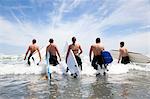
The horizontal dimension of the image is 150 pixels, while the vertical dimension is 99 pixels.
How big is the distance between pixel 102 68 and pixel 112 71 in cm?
122

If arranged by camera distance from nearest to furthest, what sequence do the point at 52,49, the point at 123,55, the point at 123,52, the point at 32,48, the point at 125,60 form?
the point at 52,49 → the point at 32,48 → the point at 123,52 → the point at 123,55 → the point at 125,60

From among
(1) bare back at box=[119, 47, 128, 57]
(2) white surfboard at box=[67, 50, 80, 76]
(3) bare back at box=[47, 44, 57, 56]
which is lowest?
(2) white surfboard at box=[67, 50, 80, 76]

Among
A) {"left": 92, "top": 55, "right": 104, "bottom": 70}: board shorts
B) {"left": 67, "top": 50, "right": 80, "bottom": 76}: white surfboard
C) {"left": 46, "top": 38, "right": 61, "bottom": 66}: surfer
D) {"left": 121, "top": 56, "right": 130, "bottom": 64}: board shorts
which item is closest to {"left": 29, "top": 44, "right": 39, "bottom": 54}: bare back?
{"left": 46, "top": 38, "right": 61, "bottom": 66}: surfer

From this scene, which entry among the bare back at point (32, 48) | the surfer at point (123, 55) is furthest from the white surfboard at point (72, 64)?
the surfer at point (123, 55)

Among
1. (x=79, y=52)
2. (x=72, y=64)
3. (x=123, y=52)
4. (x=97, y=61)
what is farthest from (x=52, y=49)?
(x=123, y=52)

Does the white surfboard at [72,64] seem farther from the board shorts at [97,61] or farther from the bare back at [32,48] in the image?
the bare back at [32,48]

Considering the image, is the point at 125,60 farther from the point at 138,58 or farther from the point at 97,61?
the point at 97,61

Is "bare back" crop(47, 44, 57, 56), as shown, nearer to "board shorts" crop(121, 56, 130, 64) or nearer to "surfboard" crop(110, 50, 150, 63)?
"board shorts" crop(121, 56, 130, 64)

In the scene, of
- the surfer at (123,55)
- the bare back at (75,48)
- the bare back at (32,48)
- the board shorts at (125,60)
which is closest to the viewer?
the bare back at (75,48)

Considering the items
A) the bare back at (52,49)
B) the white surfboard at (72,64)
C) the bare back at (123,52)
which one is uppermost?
the bare back at (52,49)

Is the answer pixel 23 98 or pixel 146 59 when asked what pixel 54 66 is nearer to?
pixel 146 59

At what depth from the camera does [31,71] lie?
13773 millimetres

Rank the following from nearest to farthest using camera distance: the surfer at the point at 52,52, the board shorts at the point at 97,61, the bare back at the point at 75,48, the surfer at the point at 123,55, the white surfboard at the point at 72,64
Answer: the white surfboard at the point at 72,64, the bare back at the point at 75,48, the board shorts at the point at 97,61, the surfer at the point at 52,52, the surfer at the point at 123,55

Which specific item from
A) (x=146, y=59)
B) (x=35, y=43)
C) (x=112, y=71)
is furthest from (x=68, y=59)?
(x=146, y=59)
